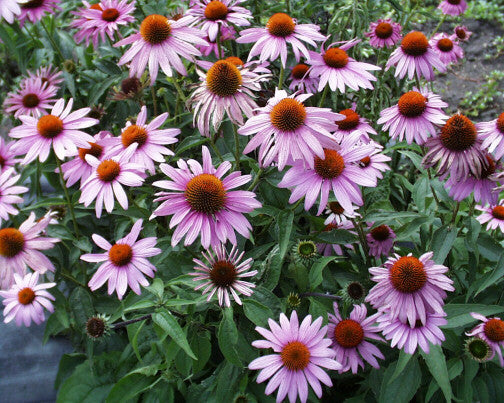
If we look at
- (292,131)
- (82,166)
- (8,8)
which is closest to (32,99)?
(8,8)

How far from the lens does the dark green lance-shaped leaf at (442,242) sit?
1320 mm

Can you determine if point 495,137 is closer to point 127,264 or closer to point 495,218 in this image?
point 495,218

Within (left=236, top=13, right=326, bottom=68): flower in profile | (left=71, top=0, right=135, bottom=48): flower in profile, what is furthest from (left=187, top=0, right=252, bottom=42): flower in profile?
(left=71, top=0, right=135, bottom=48): flower in profile

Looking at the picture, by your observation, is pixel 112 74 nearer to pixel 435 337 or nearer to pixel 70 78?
pixel 70 78

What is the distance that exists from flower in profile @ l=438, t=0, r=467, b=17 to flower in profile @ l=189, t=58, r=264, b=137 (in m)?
1.50

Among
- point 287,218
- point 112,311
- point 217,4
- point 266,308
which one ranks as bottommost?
point 112,311

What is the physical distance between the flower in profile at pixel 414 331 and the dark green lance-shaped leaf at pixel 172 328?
0.45m

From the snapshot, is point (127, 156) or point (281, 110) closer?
point (281, 110)

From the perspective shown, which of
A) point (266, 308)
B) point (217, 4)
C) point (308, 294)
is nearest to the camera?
point (266, 308)

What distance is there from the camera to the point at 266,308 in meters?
1.23

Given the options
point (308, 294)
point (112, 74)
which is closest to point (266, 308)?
point (308, 294)

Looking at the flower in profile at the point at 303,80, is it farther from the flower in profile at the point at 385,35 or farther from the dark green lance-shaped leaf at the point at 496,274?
the dark green lance-shaped leaf at the point at 496,274

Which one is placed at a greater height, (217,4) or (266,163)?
(217,4)

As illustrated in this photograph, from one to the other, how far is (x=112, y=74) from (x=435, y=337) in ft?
4.97
